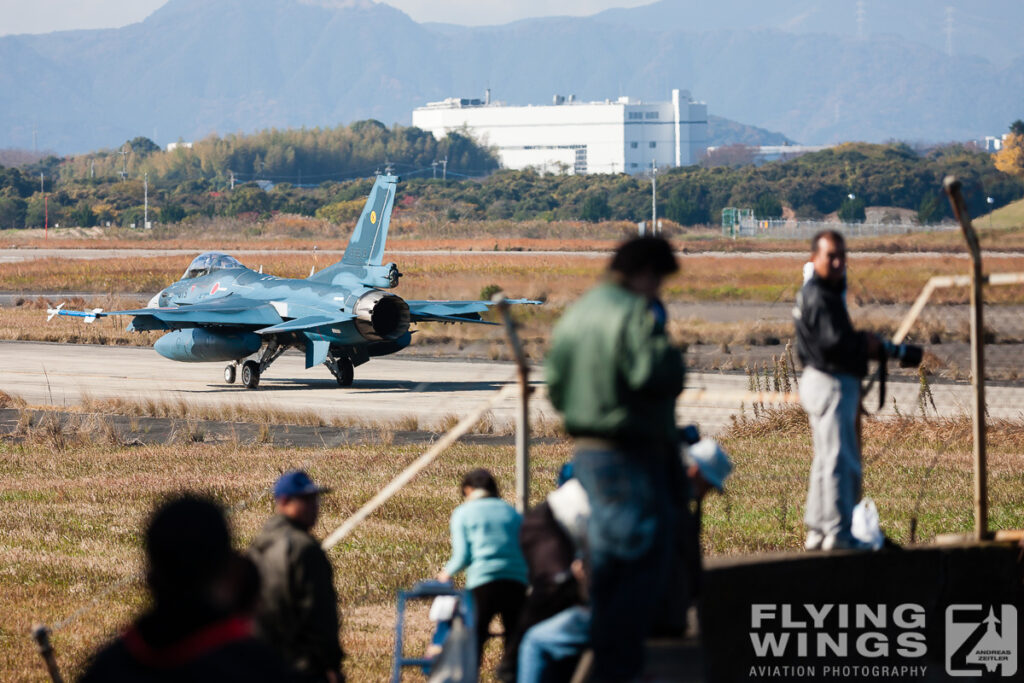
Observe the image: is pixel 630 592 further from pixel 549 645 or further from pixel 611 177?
pixel 611 177

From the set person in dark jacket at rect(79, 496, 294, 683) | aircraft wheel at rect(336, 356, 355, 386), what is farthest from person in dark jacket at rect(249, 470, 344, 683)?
aircraft wheel at rect(336, 356, 355, 386)

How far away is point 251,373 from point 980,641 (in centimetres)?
2218

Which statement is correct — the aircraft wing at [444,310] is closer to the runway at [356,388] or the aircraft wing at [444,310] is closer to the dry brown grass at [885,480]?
the runway at [356,388]

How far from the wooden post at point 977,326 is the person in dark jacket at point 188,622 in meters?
4.95

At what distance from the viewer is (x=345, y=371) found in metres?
29.2

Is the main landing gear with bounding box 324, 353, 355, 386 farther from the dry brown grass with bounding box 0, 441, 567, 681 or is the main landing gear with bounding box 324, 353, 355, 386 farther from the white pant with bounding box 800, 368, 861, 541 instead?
the white pant with bounding box 800, 368, 861, 541

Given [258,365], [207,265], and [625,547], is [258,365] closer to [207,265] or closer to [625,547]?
[207,265]

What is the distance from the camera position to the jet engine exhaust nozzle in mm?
26422

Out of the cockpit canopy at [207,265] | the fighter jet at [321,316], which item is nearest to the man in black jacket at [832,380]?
the fighter jet at [321,316]

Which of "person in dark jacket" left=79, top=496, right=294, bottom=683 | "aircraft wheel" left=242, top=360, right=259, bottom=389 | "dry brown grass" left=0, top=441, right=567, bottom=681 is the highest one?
"person in dark jacket" left=79, top=496, right=294, bottom=683

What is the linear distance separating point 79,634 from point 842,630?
5.77 m

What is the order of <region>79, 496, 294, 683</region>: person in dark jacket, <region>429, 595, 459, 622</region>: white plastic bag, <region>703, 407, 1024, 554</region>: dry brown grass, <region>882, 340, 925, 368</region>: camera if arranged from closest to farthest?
<region>79, 496, 294, 683</region>: person in dark jacket
<region>429, 595, 459, 622</region>: white plastic bag
<region>882, 340, 925, 368</region>: camera
<region>703, 407, 1024, 554</region>: dry brown grass

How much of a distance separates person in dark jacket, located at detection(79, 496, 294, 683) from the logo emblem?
5.54 metres

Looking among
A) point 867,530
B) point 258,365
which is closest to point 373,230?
point 258,365
